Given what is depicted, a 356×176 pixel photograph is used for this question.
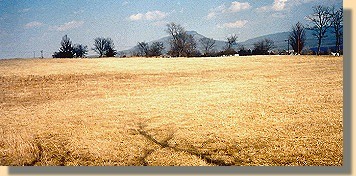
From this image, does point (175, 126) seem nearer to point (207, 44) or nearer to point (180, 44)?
point (180, 44)

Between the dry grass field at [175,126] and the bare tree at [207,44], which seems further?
the bare tree at [207,44]

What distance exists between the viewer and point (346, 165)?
464 cm

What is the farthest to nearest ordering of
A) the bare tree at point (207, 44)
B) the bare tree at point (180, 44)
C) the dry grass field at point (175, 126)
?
the bare tree at point (207, 44) < the bare tree at point (180, 44) < the dry grass field at point (175, 126)

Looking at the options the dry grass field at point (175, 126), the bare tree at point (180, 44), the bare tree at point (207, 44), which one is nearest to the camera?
the dry grass field at point (175, 126)

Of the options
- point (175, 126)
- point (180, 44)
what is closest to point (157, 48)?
point (180, 44)

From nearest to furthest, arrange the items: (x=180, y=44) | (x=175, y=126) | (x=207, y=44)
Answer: (x=175, y=126) → (x=180, y=44) → (x=207, y=44)

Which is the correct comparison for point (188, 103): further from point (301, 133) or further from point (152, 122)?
point (301, 133)

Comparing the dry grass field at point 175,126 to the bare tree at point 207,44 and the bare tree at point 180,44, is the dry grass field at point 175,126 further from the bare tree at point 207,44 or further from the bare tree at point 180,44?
the bare tree at point 207,44

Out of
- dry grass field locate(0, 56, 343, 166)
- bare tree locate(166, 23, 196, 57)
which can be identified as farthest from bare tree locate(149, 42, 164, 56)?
dry grass field locate(0, 56, 343, 166)

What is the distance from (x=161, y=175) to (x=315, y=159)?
2466 millimetres

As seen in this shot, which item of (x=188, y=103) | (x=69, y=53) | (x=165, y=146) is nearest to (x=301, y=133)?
(x=165, y=146)

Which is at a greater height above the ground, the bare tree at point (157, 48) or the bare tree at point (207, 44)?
the bare tree at point (207, 44)

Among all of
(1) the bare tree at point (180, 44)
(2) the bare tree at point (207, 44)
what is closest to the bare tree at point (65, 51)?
(1) the bare tree at point (180, 44)

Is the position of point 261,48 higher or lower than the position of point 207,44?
lower
